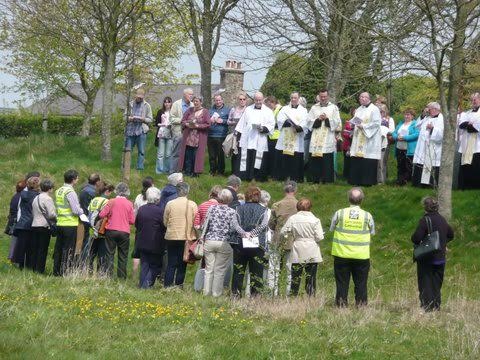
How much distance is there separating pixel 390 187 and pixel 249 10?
6.73m

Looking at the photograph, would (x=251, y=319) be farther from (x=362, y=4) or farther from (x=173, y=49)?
(x=173, y=49)

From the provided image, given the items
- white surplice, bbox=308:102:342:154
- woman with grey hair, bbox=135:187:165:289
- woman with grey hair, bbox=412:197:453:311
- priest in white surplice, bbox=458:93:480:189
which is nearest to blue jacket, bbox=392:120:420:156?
priest in white surplice, bbox=458:93:480:189

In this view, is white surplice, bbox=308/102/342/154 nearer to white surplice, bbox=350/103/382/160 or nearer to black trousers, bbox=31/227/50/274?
white surplice, bbox=350/103/382/160

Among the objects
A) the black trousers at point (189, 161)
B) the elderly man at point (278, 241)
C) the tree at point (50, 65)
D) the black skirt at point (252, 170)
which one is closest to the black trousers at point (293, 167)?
the black skirt at point (252, 170)

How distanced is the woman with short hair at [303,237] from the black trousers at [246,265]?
54 cm

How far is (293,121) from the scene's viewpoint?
75.1 feet

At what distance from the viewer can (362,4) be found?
80.1 ft

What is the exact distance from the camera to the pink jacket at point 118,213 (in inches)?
667

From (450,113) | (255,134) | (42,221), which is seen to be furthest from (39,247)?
(450,113)

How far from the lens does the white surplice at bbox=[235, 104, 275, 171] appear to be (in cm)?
2323

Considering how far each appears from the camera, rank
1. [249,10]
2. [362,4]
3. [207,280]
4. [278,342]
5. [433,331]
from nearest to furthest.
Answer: [278,342], [433,331], [207,280], [362,4], [249,10]

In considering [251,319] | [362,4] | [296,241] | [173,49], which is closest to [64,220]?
[296,241]

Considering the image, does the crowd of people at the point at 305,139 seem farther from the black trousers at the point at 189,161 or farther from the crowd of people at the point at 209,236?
the crowd of people at the point at 209,236

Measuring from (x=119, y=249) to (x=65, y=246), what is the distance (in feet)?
3.13
